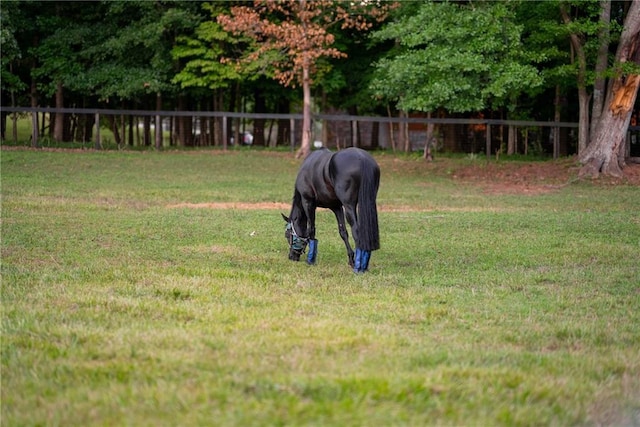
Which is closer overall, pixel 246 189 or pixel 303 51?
pixel 246 189

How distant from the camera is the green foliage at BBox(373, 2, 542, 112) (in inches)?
999

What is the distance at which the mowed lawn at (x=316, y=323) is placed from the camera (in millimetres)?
4953

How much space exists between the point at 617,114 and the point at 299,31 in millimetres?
12082

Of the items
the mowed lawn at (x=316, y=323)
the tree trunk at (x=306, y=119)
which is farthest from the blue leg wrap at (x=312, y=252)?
the tree trunk at (x=306, y=119)

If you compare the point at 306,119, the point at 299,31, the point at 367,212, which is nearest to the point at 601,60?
the point at 299,31

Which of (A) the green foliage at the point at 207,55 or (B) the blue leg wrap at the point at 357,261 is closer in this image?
(B) the blue leg wrap at the point at 357,261

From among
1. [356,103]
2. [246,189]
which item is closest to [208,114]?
[356,103]

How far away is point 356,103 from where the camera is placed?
3828 centimetres

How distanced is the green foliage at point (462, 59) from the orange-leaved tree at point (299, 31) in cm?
501

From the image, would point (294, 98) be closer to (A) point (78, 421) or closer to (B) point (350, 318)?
(B) point (350, 318)

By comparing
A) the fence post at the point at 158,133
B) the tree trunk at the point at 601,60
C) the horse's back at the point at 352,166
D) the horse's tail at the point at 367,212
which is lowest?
the horse's tail at the point at 367,212

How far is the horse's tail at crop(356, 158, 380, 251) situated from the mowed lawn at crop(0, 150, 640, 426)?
413 millimetres

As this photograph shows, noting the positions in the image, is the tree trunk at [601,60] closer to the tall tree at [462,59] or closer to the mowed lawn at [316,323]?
the tall tree at [462,59]

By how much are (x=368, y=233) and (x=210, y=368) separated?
4299 mm
